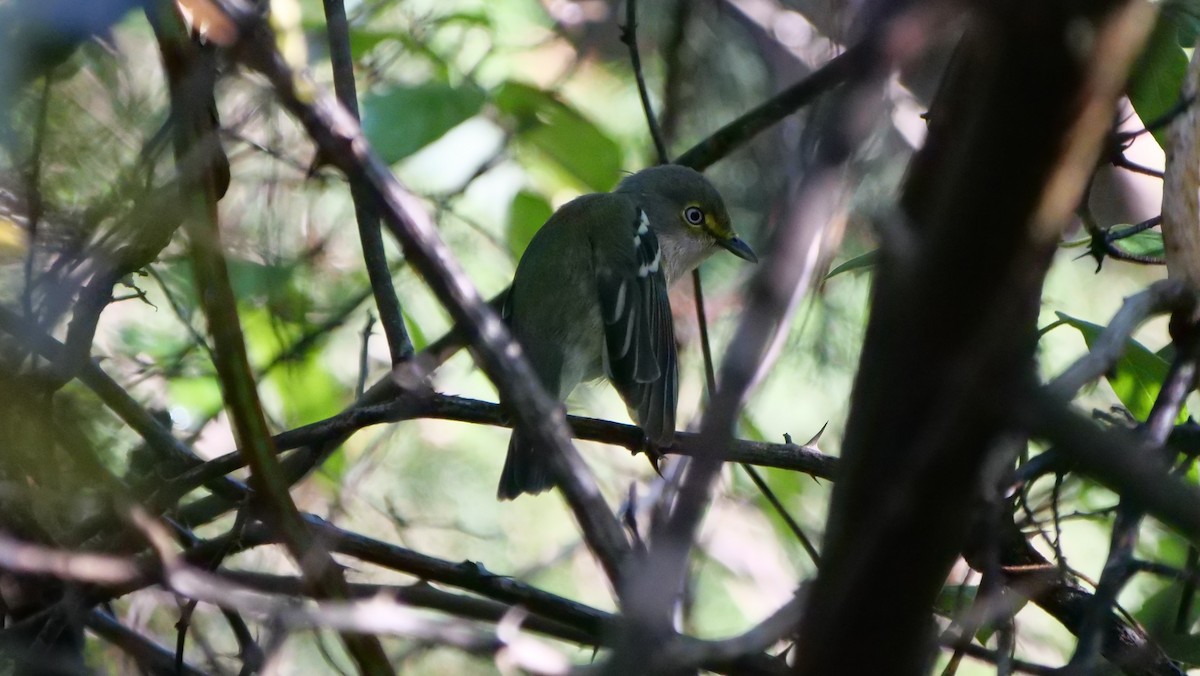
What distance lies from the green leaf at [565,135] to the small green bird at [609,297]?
365 millimetres

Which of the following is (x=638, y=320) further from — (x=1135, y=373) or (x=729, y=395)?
(x=729, y=395)

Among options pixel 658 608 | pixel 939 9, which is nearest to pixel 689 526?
pixel 658 608

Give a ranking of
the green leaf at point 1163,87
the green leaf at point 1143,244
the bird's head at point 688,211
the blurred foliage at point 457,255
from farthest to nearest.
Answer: the bird's head at point 688,211 < the green leaf at point 1143,244 < the green leaf at point 1163,87 < the blurred foliage at point 457,255

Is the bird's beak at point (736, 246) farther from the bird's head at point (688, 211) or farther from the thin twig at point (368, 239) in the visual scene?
the thin twig at point (368, 239)

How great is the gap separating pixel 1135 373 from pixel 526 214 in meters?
1.99

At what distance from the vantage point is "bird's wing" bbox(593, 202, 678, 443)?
4012 millimetres

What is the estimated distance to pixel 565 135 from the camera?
3.76m

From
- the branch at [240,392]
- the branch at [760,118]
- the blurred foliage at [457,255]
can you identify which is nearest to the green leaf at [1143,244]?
the blurred foliage at [457,255]

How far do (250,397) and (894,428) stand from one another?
1.10 metres

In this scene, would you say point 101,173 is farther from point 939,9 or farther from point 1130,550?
point 1130,550

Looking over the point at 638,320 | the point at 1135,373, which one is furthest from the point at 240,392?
the point at 638,320

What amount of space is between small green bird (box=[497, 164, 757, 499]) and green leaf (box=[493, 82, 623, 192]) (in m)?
0.37

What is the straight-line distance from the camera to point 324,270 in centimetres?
427

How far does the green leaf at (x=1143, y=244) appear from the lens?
2.98m
